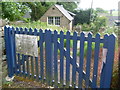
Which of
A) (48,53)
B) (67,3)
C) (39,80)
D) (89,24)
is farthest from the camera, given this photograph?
(89,24)

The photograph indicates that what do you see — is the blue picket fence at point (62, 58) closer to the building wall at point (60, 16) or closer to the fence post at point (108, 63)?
the fence post at point (108, 63)

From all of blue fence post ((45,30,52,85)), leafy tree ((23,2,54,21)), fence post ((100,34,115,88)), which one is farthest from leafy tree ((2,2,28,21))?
fence post ((100,34,115,88))

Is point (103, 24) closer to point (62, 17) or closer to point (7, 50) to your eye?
point (62, 17)

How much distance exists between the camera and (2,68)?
7.64 ft

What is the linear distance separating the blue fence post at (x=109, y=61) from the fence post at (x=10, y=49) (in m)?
1.45

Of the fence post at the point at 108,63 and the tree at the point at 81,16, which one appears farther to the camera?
the tree at the point at 81,16

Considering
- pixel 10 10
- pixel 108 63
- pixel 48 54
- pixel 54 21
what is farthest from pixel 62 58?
pixel 54 21

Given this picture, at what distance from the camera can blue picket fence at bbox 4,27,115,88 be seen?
1754 millimetres

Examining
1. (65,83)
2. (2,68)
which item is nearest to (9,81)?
(2,68)

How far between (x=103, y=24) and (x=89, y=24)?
610mm

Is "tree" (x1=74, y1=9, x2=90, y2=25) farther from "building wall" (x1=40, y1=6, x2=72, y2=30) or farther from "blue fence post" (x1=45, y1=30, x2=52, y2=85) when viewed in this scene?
"blue fence post" (x1=45, y1=30, x2=52, y2=85)

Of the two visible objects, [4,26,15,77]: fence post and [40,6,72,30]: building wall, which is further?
[40,6,72,30]: building wall

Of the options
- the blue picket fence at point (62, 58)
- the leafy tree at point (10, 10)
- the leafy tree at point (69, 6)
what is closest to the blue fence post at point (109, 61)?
the blue picket fence at point (62, 58)

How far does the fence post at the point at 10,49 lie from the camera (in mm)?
2254
